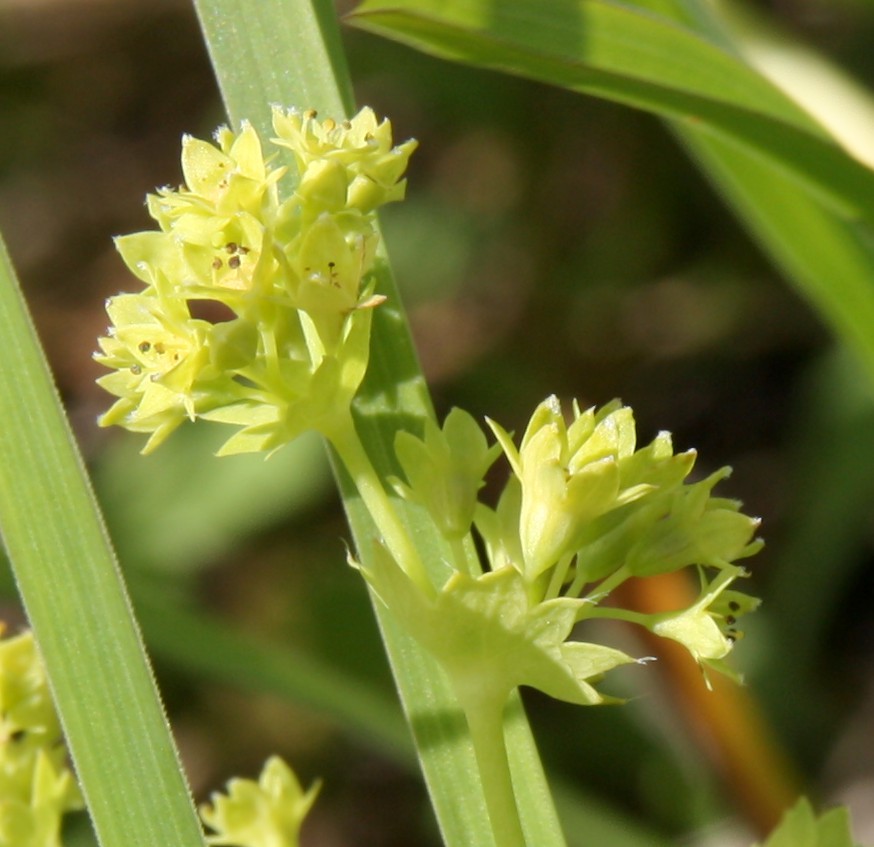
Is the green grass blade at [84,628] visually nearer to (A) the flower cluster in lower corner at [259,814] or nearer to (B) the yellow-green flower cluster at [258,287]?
(B) the yellow-green flower cluster at [258,287]

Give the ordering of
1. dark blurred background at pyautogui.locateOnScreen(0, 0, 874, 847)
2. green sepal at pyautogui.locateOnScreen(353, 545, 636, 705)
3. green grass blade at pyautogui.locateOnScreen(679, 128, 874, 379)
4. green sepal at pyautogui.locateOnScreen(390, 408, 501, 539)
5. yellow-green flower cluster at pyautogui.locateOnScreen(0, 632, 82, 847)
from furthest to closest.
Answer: dark blurred background at pyautogui.locateOnScreen(0, 0, 874, 847), green grass blade at pyautogui.locateOnScreen(679, 128, 874, 379), yellow-green flower cluster at pyautogui.locateOnScreen(0, 632, 82, 847), green sepal at pyautogui.locateOnScreen(390, 408, 501, 539), green sepal at pyautogui.locateOnScreen(353, 545, 636, 705)

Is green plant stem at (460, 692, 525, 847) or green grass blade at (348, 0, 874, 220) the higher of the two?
green grass blade at (348, 0, 874, 220)

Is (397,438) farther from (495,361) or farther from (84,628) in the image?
(495,361)

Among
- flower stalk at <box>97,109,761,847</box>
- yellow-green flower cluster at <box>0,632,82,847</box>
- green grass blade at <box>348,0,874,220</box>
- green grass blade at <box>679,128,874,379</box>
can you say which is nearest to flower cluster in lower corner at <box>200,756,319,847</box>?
yellow-green flower cluster at <box>0,632,82,847</box>

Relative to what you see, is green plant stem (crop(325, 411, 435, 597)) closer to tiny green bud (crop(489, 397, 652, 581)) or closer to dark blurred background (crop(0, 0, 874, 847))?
tiny green bud (crop(489, 397, 652, 581))

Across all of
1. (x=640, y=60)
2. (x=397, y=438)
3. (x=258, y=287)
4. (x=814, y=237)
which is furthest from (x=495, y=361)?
(x=258, y=287)

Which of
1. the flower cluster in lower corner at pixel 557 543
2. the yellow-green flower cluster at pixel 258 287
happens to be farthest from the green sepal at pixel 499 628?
the yellow-green flower cluster at pixel 258 287
